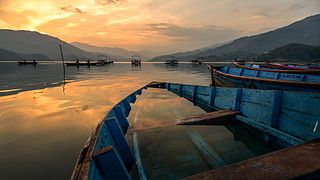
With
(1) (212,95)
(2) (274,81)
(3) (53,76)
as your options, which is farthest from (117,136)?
(3) (53,76)

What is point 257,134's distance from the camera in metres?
7.32

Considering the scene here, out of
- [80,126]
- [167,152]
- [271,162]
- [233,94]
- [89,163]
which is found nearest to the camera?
[271,162]

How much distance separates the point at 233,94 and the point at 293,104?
2772mm

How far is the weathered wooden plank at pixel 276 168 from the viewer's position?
220 centimetres

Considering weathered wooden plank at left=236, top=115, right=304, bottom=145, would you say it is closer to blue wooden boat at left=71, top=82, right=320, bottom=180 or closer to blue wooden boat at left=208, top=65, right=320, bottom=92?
blue wooden boat at left=71, top=82, right=320, bottom=180

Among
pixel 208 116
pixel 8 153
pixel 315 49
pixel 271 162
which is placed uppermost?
pixel 315 49

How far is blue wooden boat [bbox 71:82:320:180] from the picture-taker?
2367mm

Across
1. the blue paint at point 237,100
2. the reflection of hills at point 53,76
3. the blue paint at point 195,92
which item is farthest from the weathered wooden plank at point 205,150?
the reflection of hills at point 53,76

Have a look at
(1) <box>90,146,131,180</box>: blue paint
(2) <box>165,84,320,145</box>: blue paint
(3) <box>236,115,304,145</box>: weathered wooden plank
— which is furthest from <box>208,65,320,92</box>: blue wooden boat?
(1) <box>90,146,131,180</box>: blue paint

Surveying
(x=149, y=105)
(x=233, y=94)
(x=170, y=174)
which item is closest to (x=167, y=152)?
(x=170, y=174)

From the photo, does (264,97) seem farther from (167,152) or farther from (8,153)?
(8,153)

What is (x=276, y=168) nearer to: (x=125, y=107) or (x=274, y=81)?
(x=125, y=107)

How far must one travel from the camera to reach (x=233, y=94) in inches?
316

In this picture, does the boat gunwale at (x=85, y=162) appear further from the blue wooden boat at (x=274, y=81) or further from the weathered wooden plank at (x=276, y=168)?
the blue wooden boat at (x=274, y=81)
